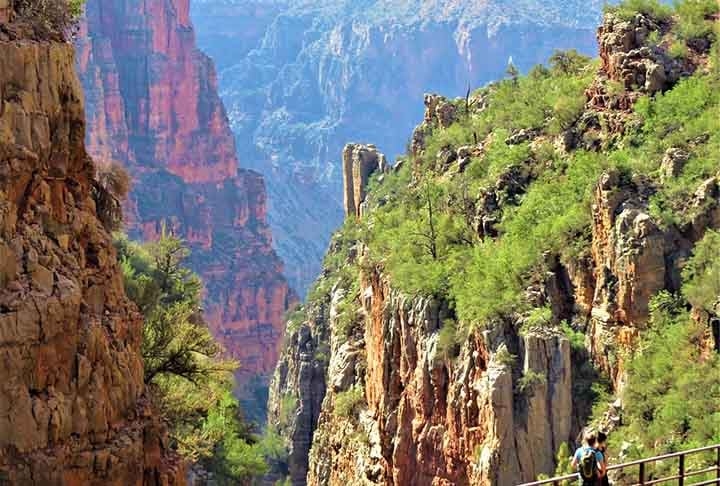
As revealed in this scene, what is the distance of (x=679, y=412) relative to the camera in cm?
3000

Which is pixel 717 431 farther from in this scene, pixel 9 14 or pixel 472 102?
pixel 472 102

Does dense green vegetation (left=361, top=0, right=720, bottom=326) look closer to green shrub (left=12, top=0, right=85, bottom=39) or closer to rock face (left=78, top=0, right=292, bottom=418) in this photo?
green shrub (left=12, top=0, right=85, bottom=39)

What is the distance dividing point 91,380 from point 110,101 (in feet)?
→ 371

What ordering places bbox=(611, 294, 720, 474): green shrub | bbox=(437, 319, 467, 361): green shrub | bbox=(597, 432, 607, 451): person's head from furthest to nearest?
bbox=(437, 319, 467, 361): green shrub, bbox=(611, 294, 720, 474): green shrub, bbox=(597, 432, 607, 451): person's head

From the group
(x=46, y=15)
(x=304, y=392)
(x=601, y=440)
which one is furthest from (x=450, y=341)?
(x=304, y=392)

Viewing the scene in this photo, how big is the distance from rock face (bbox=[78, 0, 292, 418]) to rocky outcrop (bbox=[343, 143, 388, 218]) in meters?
42.4

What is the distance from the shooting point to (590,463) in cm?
1661

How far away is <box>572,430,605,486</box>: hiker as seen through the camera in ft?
54.5

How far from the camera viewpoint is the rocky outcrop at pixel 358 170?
245 feet

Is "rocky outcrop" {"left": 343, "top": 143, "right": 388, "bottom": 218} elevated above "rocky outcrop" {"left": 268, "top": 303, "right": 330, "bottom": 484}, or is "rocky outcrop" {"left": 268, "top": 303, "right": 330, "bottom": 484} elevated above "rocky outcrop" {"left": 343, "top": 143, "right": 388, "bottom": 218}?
"rocky outcrop" {"left": 343, "top": 143, "right": 388, "bottom": 218}

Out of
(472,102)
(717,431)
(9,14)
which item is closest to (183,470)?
(9,14)

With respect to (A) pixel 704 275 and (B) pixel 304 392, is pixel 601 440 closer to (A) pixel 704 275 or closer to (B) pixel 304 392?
(A) pixel 704 275

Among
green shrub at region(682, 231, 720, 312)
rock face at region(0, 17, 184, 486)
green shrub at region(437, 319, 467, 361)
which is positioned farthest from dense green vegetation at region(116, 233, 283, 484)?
green shrub at region(682, 231, 720, 312)

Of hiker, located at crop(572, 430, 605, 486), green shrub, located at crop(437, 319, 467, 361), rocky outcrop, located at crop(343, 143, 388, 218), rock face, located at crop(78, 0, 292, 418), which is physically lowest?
hiker, located at crop(572, 430, 605, 486)
